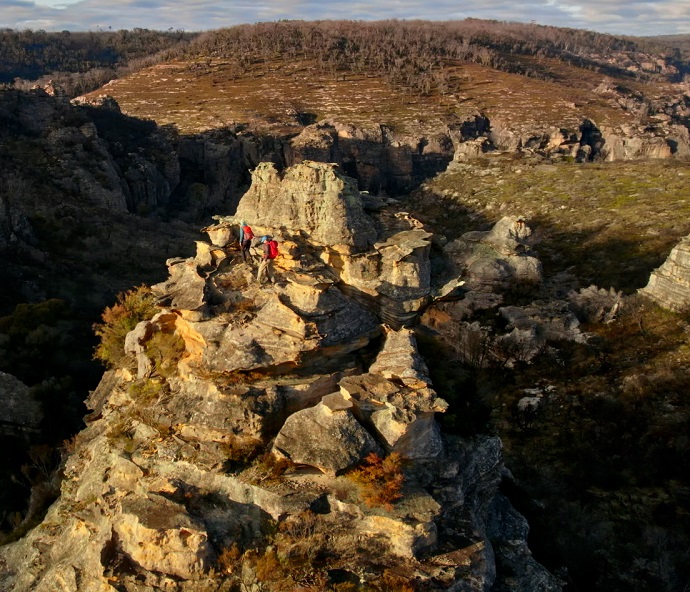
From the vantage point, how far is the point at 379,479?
1141cm

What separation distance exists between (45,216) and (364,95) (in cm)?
8652

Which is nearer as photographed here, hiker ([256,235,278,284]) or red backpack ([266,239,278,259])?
hiker ([256,235,278,284])

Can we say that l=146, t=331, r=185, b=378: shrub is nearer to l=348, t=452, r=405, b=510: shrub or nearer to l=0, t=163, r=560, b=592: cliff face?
l=0, t=163, r=560, b=592: cliff face

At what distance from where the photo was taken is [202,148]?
291 ft

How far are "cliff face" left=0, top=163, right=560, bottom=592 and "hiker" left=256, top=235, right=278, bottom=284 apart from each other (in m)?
0.23

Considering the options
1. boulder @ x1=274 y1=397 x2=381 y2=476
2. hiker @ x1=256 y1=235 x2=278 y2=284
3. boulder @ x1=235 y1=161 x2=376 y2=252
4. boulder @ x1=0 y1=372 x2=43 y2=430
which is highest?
boulder @ x1=235 y1=161 x2=376 y2=252

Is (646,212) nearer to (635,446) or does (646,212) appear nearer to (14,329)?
(635,446)

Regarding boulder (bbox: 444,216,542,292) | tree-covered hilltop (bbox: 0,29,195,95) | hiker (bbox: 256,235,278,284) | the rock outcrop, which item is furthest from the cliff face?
tree-covered hilltop (bbox: 0,29,195,95)

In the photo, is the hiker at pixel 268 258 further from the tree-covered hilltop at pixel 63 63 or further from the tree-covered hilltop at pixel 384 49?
the tree-covered hilltop at pixel 63 63

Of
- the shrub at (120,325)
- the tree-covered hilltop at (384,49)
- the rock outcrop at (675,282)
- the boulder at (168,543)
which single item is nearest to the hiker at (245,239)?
the shrub at (120,325)

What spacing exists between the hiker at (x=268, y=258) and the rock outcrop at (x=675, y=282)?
26.8 metres

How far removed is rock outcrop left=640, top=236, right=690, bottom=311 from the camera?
32.4 m

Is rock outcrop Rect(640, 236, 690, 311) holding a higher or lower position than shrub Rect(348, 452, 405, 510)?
lower

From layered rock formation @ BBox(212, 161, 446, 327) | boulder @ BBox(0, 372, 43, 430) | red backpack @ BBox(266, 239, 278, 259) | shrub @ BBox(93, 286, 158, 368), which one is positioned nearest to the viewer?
red backpack @ BBox(266, 239, 278, 259)
